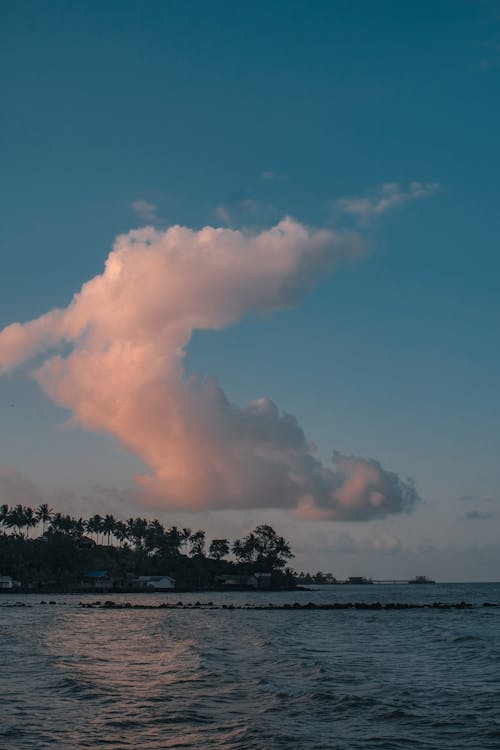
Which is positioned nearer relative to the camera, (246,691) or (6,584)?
(246,691)

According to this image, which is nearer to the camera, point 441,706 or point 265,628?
point 441,706

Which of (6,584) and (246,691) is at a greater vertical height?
(246,691)

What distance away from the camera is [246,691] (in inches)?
1384

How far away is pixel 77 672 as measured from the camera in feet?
134

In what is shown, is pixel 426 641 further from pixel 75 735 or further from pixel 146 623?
pixel 75 735

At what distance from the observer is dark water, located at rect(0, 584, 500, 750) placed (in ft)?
83.4

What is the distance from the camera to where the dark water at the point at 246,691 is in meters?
25.4

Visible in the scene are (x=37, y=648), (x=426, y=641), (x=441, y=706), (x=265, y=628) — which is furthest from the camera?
(x=265, y=628)

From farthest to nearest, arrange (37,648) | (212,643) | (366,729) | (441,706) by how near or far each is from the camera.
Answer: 1. (212,643)
2. (37,648)
3. (441,706)
4. (366,729)

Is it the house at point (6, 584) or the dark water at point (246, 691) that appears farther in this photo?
the house at point (6, 584)

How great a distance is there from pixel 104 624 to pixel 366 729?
60.9m

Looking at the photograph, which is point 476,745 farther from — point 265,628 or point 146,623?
point 146,623

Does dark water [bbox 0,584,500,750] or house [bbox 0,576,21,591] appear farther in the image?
house [bbox 0,576,21,591]

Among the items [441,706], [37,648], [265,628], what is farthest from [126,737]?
[265,628]
